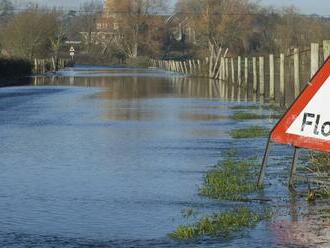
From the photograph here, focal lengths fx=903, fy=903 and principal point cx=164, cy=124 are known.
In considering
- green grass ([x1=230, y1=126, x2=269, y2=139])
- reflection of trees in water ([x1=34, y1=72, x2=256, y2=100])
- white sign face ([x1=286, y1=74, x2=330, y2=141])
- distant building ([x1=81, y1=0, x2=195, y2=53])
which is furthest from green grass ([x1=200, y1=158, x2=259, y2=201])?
distant building ([x1=81, y1=0, x2=195, y2=53])

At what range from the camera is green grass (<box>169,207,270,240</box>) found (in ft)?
28.7

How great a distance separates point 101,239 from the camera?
8.66 m

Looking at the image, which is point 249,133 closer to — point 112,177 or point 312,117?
point 112,177

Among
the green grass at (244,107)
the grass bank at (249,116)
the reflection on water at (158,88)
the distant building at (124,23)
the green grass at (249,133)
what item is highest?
the distant building at (124,23)

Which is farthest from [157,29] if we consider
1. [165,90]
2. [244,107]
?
[244,107]

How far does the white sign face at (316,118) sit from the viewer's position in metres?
9.77

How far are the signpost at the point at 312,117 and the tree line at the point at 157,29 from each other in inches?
2199

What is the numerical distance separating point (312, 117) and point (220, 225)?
5.62 ft

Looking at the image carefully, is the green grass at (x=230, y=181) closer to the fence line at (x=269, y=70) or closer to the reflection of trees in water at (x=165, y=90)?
the fence line at (x=269, y=70)

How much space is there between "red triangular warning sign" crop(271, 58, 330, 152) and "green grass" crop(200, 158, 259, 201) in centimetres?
127

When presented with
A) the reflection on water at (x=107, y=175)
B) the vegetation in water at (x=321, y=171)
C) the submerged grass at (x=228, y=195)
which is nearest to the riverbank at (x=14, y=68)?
the reflection on water at (x=107, y=175)

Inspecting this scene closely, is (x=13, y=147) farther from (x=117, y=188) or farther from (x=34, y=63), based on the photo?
(x=34, y=63)

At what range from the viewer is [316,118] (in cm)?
990

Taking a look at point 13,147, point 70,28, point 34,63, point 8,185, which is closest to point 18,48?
point 34,63
